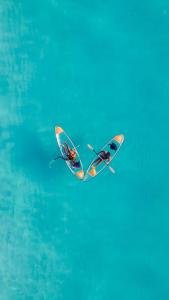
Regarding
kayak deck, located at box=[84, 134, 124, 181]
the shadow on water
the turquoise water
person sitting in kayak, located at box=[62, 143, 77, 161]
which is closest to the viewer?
person sitting in kayak, located at box=[62, 143, 77, 161]

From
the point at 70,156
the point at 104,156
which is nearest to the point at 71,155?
the point at 70,156

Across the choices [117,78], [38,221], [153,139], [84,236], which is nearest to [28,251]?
[38,221]

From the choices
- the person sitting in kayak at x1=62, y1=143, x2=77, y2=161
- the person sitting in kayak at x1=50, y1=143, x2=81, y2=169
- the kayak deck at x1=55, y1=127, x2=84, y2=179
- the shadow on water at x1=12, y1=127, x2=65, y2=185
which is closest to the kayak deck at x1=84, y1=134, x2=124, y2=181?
the kayak deck at x1=55, y1=127, x2=84, y2=179

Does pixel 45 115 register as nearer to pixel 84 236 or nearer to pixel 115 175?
pixel 115 175

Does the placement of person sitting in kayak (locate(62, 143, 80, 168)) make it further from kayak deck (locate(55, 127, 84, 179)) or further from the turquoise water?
the turquoise water

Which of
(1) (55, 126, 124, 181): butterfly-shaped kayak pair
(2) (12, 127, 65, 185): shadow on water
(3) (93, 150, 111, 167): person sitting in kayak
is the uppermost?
(2) (12, 127, 65, 185): shadow on water

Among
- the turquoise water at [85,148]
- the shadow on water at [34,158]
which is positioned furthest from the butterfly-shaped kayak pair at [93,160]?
the shadow on water at [34,158]
